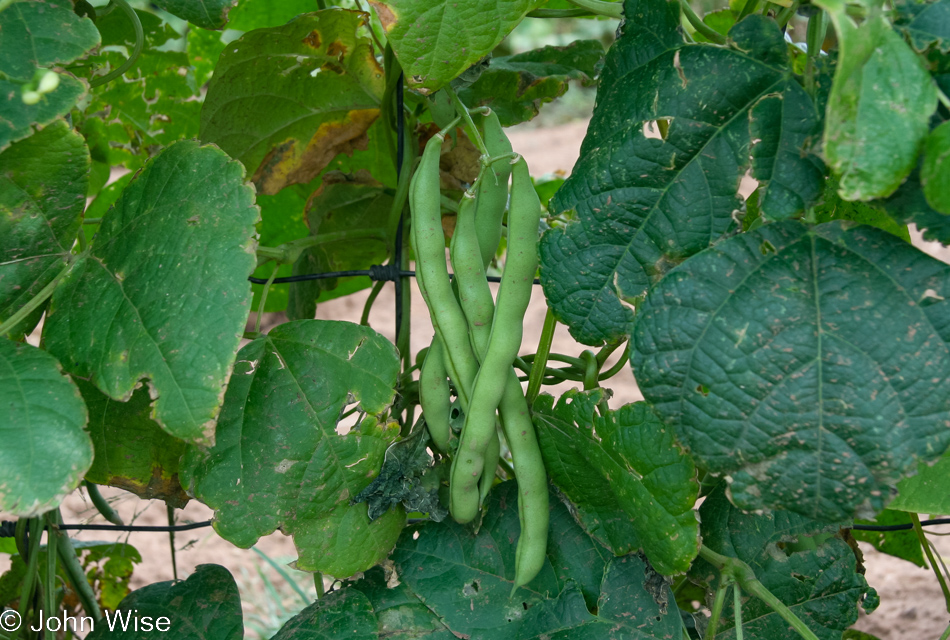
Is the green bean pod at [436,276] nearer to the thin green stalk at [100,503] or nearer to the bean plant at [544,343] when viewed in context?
the bean plant at [544,343]

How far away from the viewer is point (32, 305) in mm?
887

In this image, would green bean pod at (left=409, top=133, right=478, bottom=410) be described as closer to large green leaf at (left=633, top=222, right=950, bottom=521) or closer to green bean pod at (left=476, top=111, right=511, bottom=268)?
green bean pod at (left=476, top=111, right=511, bottom=268)

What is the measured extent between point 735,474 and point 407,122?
853mm

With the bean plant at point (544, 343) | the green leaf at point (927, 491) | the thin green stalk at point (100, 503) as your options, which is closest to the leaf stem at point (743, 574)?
the bean plant at point (544, 343)

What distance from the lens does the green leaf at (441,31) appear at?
806 millimetres

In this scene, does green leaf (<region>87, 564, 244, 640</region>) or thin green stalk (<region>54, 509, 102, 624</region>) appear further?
thin green stalk (<region>54, 509, 102, 624</region>)

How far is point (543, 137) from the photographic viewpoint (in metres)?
8.71

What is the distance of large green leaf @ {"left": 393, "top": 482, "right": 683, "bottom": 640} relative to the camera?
3.21 feet

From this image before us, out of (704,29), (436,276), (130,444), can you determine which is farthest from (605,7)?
(130,444)

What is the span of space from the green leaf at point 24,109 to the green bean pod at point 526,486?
0.61 m

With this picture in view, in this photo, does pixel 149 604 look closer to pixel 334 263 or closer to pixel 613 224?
pixel 334 263

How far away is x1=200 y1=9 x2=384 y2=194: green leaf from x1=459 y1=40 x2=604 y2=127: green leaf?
191mm

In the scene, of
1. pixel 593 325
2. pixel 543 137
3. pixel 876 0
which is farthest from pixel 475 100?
pixel 543 137

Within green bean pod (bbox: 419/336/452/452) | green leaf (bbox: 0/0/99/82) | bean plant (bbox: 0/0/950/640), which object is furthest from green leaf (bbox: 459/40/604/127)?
green leaf (bbox: 0/0/99/82)
